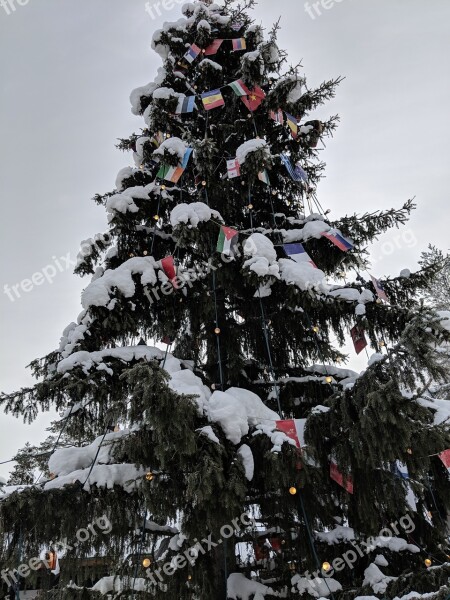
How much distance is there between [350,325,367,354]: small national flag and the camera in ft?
16.4

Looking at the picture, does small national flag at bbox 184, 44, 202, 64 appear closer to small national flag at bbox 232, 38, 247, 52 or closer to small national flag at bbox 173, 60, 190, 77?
small national flag at bbox 173, 60, 190, 77

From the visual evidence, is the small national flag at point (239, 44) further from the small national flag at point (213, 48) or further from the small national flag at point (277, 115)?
the small national flag at point (277, 115)

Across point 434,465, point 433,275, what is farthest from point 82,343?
point 433,275

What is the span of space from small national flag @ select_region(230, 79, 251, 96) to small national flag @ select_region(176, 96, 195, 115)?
67 cm

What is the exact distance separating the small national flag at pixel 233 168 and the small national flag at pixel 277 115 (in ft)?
3.60

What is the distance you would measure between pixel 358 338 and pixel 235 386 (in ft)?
5.61

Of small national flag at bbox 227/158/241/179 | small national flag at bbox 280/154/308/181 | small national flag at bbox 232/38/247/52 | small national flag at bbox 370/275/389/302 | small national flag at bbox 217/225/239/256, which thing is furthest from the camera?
small national flag at bbox 232/38/247/52

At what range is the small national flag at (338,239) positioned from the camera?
5.04 m

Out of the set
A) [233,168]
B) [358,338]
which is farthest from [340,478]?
[233,168]

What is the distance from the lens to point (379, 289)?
5.05m

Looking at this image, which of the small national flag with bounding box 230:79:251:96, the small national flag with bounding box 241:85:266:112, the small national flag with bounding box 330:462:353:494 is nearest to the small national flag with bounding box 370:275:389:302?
the small national flag with bounding box 330:462:353:494

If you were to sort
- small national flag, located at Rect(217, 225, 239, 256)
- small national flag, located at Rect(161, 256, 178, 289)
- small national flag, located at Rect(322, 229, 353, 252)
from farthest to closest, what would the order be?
1. small national flag, located at Rect(322, 229, 353, 252)
2. small national flag, located at Rect(161, 256, 178, 289)
3. small national flag, located at Rect(217, 225, 239, 256)

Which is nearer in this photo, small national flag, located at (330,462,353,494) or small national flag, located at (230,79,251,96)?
small national flag, located at (330,462,353,494)

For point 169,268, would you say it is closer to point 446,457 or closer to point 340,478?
point 340,478
